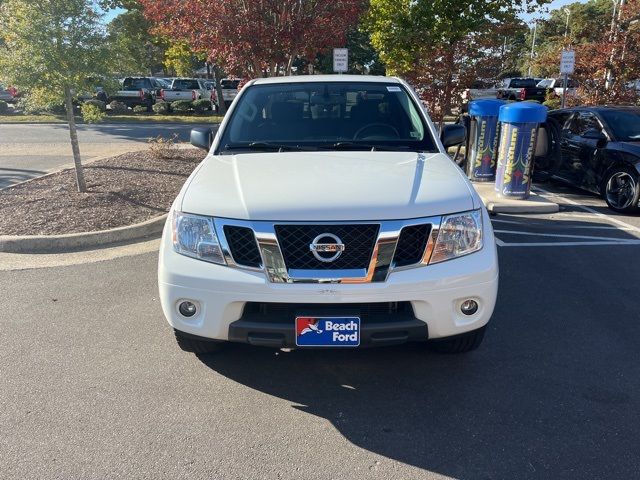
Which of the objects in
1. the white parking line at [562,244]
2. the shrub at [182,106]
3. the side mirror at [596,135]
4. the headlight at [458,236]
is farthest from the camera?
the shrub at [182,106]

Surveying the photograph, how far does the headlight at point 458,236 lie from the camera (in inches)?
122

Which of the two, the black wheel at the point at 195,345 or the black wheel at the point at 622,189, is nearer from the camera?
the black wheel at the point at 195,345

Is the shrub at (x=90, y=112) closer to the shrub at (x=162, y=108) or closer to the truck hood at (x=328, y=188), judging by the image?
the truck hood at (x=328, y=188)

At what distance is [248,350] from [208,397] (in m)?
0.60

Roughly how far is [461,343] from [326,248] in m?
1.24

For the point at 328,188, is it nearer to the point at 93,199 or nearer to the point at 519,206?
the point at 93,199

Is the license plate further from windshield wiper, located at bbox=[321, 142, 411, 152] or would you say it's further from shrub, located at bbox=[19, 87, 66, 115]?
shrub, located at bbox=[19, 87, 66, 115]

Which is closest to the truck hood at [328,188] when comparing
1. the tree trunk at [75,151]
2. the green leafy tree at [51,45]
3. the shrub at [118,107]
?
the green leafy tree at [51,45]

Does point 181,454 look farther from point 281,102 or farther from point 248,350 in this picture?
point 281,102

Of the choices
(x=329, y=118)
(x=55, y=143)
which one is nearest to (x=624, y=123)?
(x=329, y=118)

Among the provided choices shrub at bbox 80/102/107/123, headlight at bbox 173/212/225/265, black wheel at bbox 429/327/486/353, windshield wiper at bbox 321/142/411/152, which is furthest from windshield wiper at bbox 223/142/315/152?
shrub at bbox 80/102/107/123

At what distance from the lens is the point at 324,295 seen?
2961mm

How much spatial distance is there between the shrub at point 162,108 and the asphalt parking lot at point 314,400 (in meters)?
22.9

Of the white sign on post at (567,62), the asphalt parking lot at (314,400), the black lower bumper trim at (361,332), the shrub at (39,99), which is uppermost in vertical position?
the white sign on post at (567,62)
